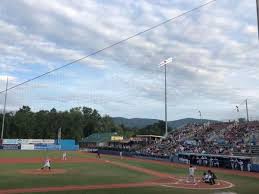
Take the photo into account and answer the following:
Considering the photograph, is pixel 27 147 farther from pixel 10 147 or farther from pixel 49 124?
pixel 49 124

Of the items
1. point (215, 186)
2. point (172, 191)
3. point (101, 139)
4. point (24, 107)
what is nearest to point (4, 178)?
point (172, 191)

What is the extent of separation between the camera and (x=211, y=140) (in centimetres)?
5625

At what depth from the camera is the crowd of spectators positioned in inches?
1943

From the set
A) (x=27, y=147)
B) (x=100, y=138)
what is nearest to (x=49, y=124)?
(x=100, y=138)

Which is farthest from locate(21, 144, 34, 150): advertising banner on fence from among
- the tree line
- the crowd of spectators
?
the tree line

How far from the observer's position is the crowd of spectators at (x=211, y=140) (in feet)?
162

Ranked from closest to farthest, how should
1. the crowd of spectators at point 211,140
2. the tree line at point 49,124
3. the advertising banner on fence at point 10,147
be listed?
the crowd of spectators at point 211,140 → the advertising banner on fence at point 10,147 → the tree line at point 49,124

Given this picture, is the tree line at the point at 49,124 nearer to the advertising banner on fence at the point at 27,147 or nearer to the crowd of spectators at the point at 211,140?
the advertising banner on fence at the point at 27,147

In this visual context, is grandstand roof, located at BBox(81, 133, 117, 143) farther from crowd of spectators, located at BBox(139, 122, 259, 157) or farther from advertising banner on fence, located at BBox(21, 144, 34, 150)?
crowd of spectators, located at BBox(139, 122, 259, 157)

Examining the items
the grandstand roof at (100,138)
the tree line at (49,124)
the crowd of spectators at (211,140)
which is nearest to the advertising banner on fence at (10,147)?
the grandstand roof at (100,138)

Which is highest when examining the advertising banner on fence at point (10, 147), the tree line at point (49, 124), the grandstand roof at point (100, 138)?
the tree line at point (49, 124)

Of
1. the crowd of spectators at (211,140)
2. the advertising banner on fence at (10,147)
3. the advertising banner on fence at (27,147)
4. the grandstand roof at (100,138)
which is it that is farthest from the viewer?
the grandstand roof at (100,138)

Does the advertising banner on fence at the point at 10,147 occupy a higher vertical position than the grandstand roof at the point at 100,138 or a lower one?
lower

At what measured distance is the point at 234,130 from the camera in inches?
2233
